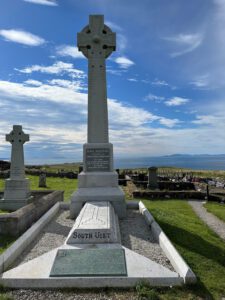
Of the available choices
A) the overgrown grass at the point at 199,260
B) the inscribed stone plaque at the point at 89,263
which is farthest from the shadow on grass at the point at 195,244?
the inscribed stone plaque at the point at 89,263

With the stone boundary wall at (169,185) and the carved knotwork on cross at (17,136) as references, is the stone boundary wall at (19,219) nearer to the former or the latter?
the carved knotwork on cross at (17,136)

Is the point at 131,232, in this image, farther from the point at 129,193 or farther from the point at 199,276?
the point at 129,193

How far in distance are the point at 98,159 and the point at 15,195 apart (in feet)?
16.3

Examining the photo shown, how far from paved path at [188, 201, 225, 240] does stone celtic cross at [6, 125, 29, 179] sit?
8425 millimetres

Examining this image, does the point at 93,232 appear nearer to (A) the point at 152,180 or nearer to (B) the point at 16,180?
(B) the point at 16,180

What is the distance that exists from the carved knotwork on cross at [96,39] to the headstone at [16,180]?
5.19 meters

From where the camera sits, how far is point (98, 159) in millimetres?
10414

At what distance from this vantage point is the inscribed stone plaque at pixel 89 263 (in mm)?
4672

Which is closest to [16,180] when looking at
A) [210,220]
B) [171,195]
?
[210,220]

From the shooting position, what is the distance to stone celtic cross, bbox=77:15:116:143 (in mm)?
10727

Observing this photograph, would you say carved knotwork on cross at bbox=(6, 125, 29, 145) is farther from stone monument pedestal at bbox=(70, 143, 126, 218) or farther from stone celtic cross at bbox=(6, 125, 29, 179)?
stone monument pedestal at bbox=(70, 143, 126, 218)

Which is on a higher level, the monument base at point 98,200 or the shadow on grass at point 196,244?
the monument base at point 98,200

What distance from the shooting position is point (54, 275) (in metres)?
4.61

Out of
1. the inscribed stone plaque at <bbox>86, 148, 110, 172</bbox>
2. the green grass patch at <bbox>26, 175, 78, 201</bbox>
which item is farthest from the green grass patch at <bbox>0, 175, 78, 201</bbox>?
the inscribed stone plaque at <bbox>86, 148, 110, 172</bbox>
